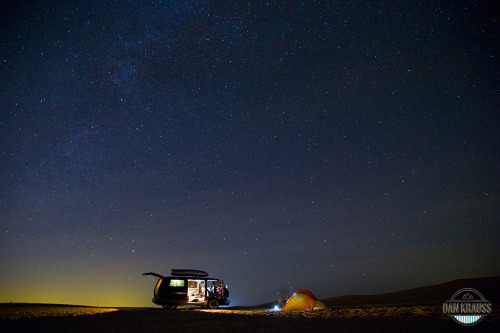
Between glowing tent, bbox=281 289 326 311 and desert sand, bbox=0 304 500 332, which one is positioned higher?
desert sand, bbox=0 304 500 332

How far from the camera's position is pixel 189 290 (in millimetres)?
18281


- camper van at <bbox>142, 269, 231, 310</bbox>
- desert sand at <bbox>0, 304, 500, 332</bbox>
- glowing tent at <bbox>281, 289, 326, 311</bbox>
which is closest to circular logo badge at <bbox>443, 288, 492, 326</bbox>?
desert sand at <bbox>0, 304, 500, 332</bbox>

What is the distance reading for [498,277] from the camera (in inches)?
1779

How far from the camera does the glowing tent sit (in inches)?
650

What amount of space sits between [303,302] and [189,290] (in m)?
6.17

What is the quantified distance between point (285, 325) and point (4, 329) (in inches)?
308

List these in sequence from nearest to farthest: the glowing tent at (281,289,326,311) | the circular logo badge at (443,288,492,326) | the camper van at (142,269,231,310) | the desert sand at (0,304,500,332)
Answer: the desert sand at (0,304,500,332), the circular logo badge at (443,288,492,326), the glowing tent at (281,289,326,311), the camper van at (142,269,231,310)

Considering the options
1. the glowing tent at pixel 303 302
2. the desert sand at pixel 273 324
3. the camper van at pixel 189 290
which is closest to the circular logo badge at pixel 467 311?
the desert sand at pixel 273 324

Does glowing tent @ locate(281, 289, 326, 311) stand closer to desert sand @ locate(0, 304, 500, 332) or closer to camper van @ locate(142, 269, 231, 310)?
camper van @ locate(142, 269, 231, 310)

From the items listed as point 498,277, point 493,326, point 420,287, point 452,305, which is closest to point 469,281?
point 498,277

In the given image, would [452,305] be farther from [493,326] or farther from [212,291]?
[212,291]

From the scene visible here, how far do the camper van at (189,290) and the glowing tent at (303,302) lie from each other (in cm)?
373

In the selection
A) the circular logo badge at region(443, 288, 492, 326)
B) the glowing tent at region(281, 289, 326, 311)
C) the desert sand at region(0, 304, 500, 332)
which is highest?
the circular logo badge at region(443, 288, 492, 326)

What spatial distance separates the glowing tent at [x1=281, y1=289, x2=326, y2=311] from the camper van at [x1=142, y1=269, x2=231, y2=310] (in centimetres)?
373
